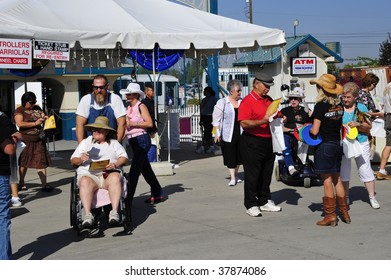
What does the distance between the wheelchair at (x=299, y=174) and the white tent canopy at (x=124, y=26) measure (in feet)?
10.0

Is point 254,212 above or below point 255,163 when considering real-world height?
below

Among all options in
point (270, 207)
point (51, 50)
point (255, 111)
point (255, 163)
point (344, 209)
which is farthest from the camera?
point (51, 50)

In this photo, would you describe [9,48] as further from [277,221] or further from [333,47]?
[333,47]

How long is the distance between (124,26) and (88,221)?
616cm

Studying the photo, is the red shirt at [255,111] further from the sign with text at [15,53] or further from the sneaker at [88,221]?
the sign with text at [15,53]

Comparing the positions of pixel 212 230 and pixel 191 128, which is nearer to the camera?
pixel 212 230

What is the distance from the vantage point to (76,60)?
14109 millimetres

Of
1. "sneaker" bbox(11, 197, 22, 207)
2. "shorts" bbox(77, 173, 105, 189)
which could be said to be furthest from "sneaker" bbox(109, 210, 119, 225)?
"sneaker" bbox(11, 197, 22, 207)

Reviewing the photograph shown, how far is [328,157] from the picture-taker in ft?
25.0

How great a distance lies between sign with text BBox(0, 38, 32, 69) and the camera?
10727 millimetres

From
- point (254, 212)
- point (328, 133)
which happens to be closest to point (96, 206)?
point (254, 212)

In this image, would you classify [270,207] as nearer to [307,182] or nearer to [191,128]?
[307,182]

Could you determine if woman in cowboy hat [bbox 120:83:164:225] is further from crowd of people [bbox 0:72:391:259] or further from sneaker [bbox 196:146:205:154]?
sneaker [bbox 196:146:205:154]

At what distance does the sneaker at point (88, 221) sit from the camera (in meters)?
7.18
